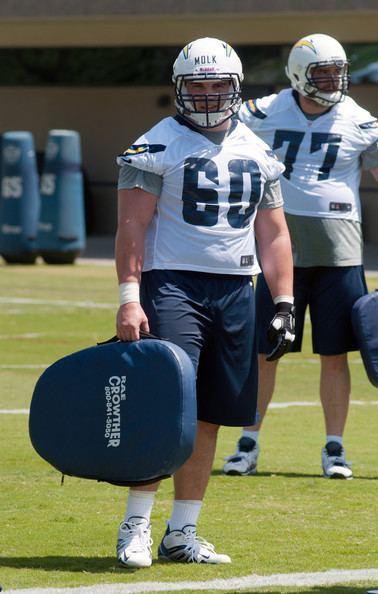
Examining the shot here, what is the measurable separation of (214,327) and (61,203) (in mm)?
15661

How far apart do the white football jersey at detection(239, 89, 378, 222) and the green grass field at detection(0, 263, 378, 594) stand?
4.60ft

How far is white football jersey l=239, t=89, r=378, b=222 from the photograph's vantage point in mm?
8109

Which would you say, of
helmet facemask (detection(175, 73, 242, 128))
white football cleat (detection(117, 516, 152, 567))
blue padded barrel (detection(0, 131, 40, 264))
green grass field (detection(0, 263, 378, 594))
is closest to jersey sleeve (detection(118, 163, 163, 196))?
helmet facemask (detection(175, 73, 242, 128))

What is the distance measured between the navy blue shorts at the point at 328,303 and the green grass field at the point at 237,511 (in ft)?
2.22

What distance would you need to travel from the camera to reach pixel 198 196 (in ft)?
19.6

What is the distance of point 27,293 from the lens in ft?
57.8

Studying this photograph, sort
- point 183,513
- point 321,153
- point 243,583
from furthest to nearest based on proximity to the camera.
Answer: point 321,153 → point 183,513 → point 243,583

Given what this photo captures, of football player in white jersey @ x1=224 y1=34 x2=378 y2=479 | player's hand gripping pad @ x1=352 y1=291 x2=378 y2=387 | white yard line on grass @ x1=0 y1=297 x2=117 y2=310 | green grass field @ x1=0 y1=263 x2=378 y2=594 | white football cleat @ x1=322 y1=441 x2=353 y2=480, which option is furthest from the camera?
white yard line on grass @ x1=0 y1=297 x2=117 y2=310

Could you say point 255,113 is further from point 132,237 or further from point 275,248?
point 132,237

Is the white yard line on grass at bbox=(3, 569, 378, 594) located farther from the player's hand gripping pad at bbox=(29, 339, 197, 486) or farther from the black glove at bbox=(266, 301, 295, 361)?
the black glove at bbox=(266, 301, 295, 361)

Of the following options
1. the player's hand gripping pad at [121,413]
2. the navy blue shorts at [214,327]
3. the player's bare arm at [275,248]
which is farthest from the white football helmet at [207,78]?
the player's hand gripping pad at [121,413]

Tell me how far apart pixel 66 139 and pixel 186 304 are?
15888 mm

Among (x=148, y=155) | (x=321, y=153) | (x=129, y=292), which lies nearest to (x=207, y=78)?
(x=148, y=155)

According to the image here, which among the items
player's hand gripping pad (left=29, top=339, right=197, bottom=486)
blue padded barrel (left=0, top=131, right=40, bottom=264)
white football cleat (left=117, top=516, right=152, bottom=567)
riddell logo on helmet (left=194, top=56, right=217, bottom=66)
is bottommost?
blue padded barrel (left=0, top=131, right=40, bottom=264)
